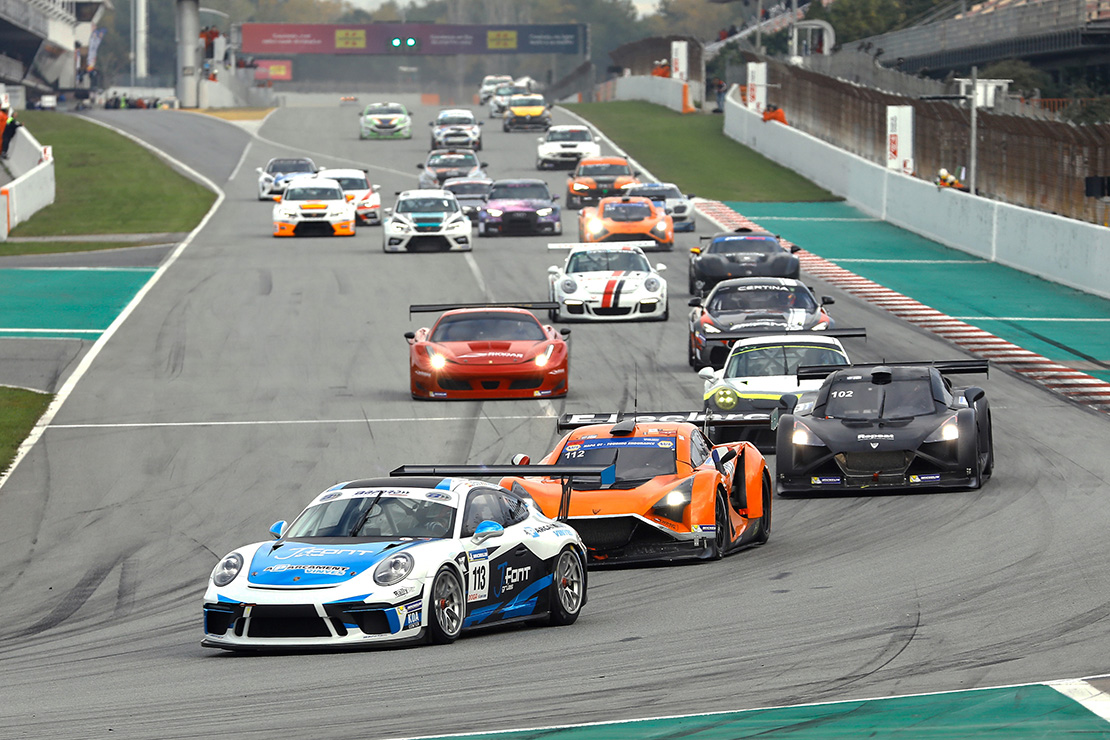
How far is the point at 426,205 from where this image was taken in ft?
134

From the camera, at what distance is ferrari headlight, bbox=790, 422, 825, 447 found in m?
17.6

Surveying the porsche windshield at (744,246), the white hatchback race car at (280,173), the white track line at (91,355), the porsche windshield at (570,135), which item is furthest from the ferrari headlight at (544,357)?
the porsche windshield at (570,135)

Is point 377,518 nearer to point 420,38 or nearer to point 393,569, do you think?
point 393,569

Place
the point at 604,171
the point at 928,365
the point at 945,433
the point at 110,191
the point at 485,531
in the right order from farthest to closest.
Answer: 1. the point at 110,191
2. the point at 604,171
3. the point at 928,365
4. the point at 945,433
5. the point at 485,531

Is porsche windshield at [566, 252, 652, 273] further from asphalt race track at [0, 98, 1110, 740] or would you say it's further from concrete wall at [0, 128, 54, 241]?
concrete wall at [0, 128, 54, 241]

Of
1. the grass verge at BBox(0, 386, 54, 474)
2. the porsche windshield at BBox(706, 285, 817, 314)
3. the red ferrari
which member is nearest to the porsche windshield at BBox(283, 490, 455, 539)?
the grass verge at BBox(0, 386, 54, 474)

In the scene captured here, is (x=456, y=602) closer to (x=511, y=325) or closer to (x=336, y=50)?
(x=511, y=325)

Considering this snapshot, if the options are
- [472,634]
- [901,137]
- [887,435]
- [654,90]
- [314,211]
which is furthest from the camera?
[654,90]

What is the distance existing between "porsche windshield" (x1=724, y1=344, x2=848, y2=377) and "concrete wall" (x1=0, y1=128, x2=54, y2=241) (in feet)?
95.4

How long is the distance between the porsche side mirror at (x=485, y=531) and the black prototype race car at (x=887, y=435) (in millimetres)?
6924

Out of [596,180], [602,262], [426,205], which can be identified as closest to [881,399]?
[602,262]

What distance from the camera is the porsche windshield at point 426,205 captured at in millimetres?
40656

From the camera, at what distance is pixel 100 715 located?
28.0 ft

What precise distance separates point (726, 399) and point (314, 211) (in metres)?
24.9
